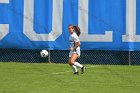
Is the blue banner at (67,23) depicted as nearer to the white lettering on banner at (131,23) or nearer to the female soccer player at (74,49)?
the white lettering on banner at (131,23)

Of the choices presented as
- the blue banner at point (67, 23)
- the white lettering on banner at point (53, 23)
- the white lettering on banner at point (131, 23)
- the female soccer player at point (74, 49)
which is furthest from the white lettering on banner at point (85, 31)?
the female soccer player at point (74, 49)

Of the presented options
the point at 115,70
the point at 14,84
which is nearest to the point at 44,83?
the point at 14,84

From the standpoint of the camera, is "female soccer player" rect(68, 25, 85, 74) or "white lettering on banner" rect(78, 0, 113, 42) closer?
"female soccer player" rect(68, 25, 85, 74)

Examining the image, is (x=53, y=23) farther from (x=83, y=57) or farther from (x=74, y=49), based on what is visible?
(x=74, y=49)

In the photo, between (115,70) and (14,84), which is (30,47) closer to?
(115,70)

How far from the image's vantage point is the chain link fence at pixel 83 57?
20.9 m

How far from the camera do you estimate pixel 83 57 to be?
21125 mm

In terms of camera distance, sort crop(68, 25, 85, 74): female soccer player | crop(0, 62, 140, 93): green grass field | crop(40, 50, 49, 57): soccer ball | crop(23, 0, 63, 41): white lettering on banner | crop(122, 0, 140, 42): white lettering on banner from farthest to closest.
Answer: crop(23, 0, 63, 41): white lettering on banner → crop(122, 0, 140, 42): white lettering on banner → crop(40, 50, 49, 57): soccer ball → crop(68, 25, 85, 74): female soccer player → crop(0, 62, 140, 93): green grass field

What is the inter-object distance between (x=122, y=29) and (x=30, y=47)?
13.6 feet

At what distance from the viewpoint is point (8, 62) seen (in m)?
21.4

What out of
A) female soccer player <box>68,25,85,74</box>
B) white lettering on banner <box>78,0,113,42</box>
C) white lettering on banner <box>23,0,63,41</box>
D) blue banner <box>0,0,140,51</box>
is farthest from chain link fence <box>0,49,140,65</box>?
female soccer player <box>68,25,85,74</box>

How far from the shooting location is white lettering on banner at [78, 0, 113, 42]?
2089cm

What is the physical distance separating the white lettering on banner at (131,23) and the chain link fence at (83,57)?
0.62m

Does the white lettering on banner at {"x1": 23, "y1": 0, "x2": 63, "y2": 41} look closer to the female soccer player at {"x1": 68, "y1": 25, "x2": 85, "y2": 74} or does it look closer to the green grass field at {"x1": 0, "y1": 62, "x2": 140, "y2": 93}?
the green grass field at {"x1": 0, "y1": 62, "x2": 140, "y2": 93}
